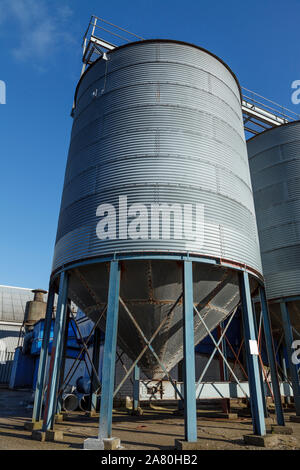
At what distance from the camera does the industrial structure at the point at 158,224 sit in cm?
805

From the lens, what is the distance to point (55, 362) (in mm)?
8562

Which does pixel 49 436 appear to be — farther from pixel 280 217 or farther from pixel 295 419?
pixel 280 217

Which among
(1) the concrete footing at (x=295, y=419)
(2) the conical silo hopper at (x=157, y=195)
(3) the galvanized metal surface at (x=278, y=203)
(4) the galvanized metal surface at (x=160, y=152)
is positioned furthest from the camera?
(3) the galvanized metal surface at (x=278, y=203)

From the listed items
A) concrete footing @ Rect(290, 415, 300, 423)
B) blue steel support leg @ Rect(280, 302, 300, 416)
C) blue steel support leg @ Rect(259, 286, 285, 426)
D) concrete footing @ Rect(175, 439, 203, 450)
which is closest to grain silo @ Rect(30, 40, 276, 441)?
concrete footing @ Rect(175, 439, 203, 450)

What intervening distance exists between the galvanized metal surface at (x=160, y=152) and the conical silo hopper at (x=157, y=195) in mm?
33

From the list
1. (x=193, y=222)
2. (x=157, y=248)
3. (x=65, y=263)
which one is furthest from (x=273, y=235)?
(x=65, y=263)

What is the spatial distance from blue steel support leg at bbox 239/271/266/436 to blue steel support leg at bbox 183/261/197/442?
1.64 meters

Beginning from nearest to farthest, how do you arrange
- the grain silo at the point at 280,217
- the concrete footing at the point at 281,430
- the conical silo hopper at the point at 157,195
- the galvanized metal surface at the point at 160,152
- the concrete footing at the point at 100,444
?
the concrete footing at the point at 100,444, the conical silo hopper at the point at 157,195, the concrete footing at the point at 281,430, the galvanized metal surface at the point at 160,152, the grain silo at the point at 280,217

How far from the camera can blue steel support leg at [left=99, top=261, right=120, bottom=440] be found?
6879 millimetres

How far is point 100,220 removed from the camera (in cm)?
866

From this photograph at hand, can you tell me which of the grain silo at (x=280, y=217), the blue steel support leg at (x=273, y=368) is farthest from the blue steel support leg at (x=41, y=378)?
the grain silo at (x=280, y=217)

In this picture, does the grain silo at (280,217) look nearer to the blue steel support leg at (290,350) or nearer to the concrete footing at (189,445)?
the blue steel support leg at (290,350)

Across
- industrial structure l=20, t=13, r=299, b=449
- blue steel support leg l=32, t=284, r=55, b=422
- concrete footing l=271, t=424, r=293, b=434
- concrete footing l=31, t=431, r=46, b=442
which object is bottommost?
concrete footing l=31, t=431, r=46, b=442

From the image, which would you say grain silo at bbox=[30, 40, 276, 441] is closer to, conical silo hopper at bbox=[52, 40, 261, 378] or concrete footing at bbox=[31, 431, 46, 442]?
conical silo hopper at bbox=[52, 40, 261, 378]
